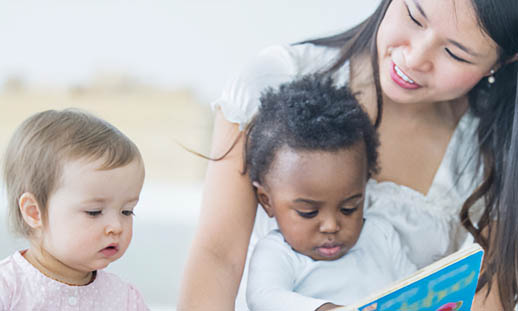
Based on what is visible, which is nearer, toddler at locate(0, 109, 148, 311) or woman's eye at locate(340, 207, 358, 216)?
toddler at locate(0, 109, 148, 311)

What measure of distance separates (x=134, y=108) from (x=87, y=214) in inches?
28.9

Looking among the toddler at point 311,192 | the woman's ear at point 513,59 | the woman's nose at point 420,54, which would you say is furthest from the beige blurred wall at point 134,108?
the woman's ear at point 513,59

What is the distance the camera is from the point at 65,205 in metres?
0.75

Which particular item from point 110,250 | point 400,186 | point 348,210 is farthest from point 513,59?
point 110,250

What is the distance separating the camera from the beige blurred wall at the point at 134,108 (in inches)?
53.6

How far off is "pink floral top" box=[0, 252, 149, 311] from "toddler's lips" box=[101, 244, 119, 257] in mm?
58

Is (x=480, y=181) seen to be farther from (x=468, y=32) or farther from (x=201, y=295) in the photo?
(x=201, y=295)

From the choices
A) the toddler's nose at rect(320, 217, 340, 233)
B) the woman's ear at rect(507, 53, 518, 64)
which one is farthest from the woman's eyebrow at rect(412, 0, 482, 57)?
the toddler's nose at rect(320, 217, 340, 233)

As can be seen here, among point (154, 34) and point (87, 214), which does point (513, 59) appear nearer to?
point (87, 214)

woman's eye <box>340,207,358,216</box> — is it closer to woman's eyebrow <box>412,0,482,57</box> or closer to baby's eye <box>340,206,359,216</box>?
baby's eye <box>340,206,359,216</box>

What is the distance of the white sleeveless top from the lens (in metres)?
1.07

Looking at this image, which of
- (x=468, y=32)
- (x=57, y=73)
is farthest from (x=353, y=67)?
(x=57, y=73)

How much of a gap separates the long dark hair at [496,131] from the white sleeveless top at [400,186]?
3 centimetres

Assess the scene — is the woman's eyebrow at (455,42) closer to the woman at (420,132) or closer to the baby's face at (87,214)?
the woman at (420,132)
